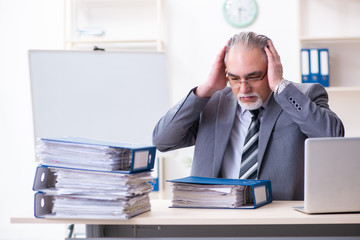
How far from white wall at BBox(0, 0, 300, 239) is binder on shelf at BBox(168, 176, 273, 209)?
104 inches

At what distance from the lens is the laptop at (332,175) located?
131cm

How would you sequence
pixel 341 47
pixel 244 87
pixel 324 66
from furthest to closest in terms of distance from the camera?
pixel 341 47 → pixel 324 66 → pixel 244 87

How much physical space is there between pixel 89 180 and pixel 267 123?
77 centimetres

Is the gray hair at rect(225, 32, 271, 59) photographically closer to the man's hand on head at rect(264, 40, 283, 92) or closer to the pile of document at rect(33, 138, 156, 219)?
the man's hand on head at rect(264, 40, 283, 92)

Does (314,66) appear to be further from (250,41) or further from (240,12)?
(250,41)

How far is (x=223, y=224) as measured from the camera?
140 centimetres

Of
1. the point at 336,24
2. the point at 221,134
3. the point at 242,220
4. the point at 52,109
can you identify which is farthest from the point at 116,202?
the point at 336,24

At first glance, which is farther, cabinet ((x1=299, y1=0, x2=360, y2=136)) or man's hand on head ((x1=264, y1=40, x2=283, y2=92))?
cabinet ((x1=299, y1=0, x2=360, y2=136))

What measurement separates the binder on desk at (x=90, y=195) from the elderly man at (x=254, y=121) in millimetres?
591

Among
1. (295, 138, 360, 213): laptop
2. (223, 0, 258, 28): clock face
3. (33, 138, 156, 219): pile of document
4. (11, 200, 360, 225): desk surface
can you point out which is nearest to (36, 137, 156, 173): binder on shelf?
(33, 138, 156, 219): pile of document

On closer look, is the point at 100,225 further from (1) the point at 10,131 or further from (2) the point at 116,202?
(1) the point at 10,131

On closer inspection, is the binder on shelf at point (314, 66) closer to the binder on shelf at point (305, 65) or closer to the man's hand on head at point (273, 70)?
the binder on shelf at point (305, 65)

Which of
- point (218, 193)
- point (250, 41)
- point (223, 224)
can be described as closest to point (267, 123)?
point (250, 41)

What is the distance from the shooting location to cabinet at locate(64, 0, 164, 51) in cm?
422
